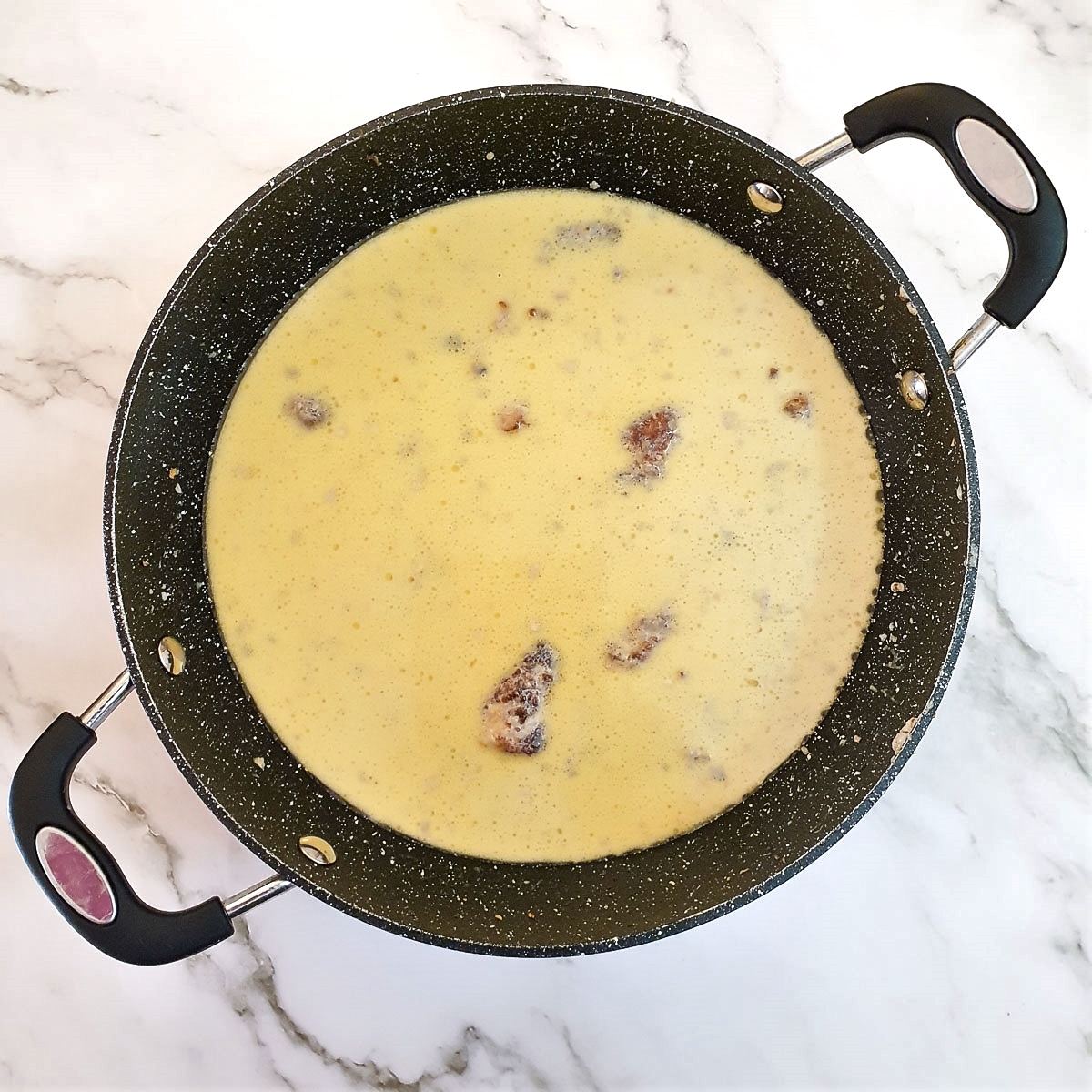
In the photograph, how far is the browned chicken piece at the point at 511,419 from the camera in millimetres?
1451

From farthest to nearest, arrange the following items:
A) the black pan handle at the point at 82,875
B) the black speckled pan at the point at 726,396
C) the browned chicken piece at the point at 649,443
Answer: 1. the browned chicken piece at the point at 649,443
2. the black speckled pan at the point at 726,396
3. the black pan handle at the point at 82,875

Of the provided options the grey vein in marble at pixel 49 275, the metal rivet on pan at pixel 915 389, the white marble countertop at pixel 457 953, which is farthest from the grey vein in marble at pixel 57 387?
the metal rivet on pan at pixel 915 389

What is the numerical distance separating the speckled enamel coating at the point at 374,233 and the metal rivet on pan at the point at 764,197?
2 centimetres

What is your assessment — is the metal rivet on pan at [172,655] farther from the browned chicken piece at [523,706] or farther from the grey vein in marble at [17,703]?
the browned chicken piece at [523,706]

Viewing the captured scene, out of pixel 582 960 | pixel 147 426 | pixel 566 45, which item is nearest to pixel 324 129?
pixel 566 45

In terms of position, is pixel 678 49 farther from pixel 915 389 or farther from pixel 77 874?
pixel 77 874

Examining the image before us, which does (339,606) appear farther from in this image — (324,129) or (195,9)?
(195,9)

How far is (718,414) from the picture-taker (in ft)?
4.82

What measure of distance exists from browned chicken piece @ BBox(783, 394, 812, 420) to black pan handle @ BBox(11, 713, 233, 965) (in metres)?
1.05

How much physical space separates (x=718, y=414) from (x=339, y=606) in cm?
64

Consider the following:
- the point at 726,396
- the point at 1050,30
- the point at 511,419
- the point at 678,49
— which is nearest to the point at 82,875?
the point at 511,419

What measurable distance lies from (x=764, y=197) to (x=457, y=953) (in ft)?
3.98

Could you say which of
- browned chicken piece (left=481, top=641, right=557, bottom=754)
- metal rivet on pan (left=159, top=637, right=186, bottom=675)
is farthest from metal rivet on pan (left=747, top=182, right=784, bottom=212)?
metal rivet on pan (left=159, top=637, right=186, bottom=675)

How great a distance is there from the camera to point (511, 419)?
1452mm
